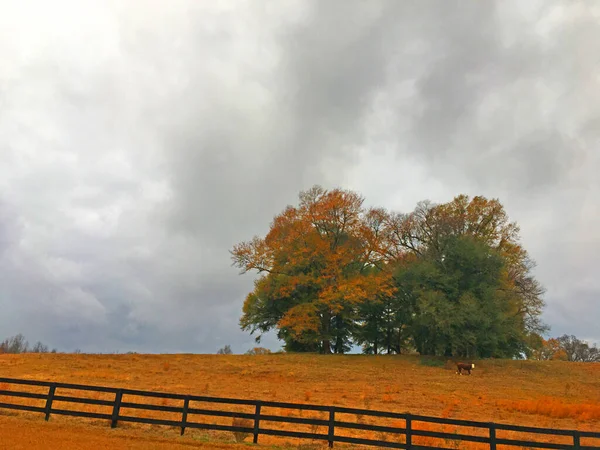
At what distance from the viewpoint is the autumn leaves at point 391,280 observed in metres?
38.4

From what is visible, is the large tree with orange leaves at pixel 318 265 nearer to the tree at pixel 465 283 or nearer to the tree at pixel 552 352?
the tree at pixel 465 283

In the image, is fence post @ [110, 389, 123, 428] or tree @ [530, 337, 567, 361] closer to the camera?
fence post @ [110, 389, 123, 428]

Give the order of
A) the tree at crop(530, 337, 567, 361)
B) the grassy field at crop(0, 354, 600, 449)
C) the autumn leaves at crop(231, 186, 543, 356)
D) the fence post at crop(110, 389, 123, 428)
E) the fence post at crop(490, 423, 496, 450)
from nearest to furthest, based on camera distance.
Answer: the fence post at crop(490, 423, 496, 450)
the fence post at crop(110, 389, 123, 428)
the grassy field at crop(0, 354, 600, 449)
the autumn leaves at crop(231, 186, 543, 356)
the tree at crop(530, 337, 567, 361)

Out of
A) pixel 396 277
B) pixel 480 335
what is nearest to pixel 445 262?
pixel 396 277

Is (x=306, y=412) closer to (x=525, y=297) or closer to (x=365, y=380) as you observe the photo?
(x=365, y=380)

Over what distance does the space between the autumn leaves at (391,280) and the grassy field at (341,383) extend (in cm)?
356

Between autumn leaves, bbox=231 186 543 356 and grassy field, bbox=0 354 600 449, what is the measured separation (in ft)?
11.7

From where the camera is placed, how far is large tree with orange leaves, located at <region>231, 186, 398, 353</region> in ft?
137

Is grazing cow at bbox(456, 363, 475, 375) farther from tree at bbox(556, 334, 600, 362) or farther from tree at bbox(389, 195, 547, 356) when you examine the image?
tree at bbox(556, 334, 600, 362)

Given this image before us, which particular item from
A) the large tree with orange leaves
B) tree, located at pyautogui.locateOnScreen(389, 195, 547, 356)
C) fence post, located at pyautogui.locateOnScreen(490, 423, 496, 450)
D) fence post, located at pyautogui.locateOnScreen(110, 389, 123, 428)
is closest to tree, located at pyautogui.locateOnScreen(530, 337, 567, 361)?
tree, located at pyautogui.locateOnScreen(389, 195, 547, 356)

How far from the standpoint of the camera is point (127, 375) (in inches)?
1152

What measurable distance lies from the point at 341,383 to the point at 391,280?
53.3ft

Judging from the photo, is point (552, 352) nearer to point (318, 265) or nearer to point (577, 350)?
point (577, 350)

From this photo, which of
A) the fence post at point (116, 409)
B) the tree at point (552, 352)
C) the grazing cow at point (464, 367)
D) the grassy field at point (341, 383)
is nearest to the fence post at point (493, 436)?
the grassy field at point (341, 383)
